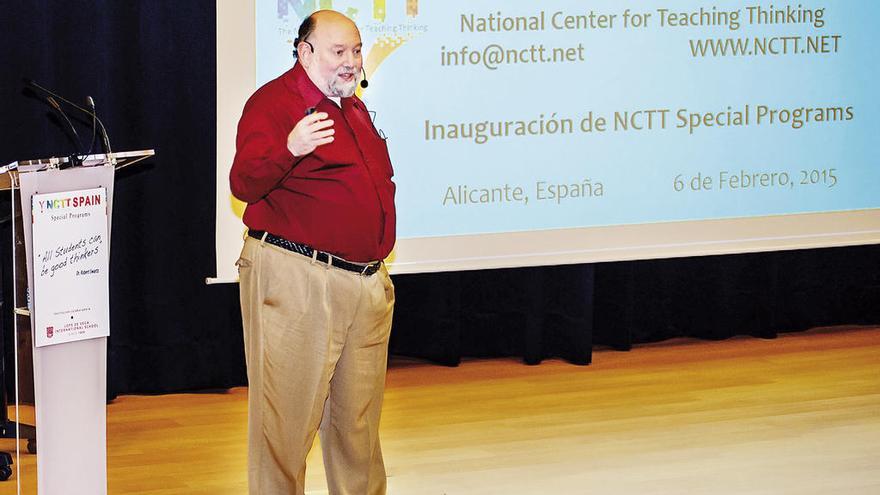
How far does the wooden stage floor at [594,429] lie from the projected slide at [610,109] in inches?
25.4

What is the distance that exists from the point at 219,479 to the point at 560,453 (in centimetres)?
120

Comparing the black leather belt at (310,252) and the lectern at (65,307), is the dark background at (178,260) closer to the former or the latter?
the lectern at (65,307)

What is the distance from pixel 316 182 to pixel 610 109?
90.2 inches

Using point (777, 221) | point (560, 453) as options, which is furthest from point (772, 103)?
point (560, 453)

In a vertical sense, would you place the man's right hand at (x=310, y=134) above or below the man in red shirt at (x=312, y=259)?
above

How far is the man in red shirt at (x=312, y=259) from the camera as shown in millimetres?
3205

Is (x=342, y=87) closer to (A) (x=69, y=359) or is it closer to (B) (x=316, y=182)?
(B) (x=316, y=182)

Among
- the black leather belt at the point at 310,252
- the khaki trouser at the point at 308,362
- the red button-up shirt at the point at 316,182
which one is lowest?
the khaki trouser at the point at 308,362

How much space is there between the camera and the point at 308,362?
10.7 feet

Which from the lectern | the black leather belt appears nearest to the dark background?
the lectern

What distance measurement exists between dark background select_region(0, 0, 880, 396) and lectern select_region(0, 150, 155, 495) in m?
1.61

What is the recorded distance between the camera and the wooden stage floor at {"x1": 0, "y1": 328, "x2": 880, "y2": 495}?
4.14 m

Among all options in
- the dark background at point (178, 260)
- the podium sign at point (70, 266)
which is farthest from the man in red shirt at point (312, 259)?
the dark background at point (178, 260)

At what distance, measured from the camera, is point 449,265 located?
5062mm
